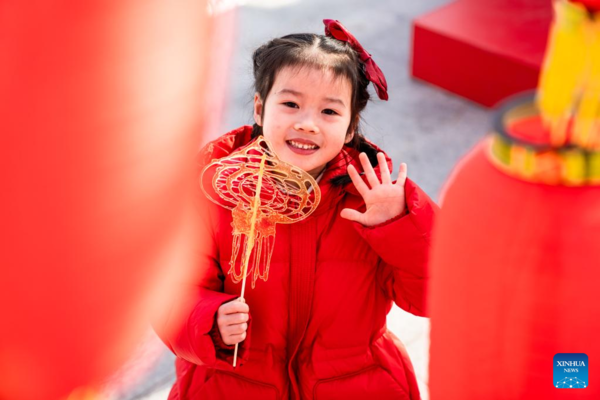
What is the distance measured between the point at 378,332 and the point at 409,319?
1.92ft

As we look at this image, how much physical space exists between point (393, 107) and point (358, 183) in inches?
66.4

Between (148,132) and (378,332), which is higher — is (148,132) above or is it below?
above

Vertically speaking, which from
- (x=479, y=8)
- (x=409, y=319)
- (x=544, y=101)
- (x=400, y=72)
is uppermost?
(x=544, y=101)

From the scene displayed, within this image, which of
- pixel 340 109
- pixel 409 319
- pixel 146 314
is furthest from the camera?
pixel 409 319

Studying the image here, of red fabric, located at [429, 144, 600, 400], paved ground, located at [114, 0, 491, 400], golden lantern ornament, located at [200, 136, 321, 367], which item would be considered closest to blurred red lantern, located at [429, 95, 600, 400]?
red fabric, located at [429, 144, 600, 400]

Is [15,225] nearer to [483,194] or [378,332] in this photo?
[483,194]

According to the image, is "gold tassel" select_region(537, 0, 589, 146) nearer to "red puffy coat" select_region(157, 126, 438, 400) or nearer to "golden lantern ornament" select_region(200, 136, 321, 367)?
"golden lantern ornament" select_region(200, 136, 321, 367)

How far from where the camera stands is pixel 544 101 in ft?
1.53

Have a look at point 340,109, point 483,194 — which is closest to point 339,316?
point 340,109

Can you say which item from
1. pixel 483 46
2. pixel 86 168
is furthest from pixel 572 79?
pixel 483 46

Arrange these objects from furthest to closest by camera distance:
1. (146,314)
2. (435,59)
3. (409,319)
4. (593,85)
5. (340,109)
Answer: (435,59)
(409,319)
(340,109)
(146,314)
(593,85)

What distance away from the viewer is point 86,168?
0.50m

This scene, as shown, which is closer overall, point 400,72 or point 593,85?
point 593,85

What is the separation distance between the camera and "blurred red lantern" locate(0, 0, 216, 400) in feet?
1.60
